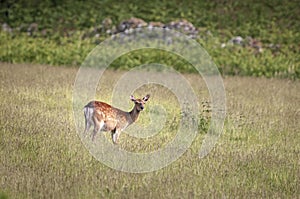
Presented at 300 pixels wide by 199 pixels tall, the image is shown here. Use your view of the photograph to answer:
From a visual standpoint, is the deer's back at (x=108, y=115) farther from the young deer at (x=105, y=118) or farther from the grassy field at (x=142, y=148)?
the grassy field at (x=142, y=148)

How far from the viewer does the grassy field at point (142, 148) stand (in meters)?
8.11

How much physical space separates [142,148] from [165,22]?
19.2 metres

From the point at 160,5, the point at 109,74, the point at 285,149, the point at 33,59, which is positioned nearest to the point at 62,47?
the point at 33,59

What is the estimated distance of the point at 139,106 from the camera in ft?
35.6

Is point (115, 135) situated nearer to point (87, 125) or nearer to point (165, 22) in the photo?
point (87, 125)

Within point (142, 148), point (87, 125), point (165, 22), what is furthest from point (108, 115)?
point (165, 22)

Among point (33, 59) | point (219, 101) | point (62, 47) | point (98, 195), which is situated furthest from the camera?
point (62, 47)

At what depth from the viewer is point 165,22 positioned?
2916 centimetres

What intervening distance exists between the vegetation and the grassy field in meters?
7.76

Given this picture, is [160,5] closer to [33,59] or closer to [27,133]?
[33,59]

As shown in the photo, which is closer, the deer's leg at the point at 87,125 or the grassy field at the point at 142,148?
the grassy field at the point at 142,148

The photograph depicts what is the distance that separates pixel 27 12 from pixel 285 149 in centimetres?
2155

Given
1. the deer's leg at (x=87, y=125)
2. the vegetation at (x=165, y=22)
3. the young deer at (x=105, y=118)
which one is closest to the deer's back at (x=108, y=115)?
the young deer at (x=105, y=118)

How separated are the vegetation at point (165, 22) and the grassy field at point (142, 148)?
7.76 metres
